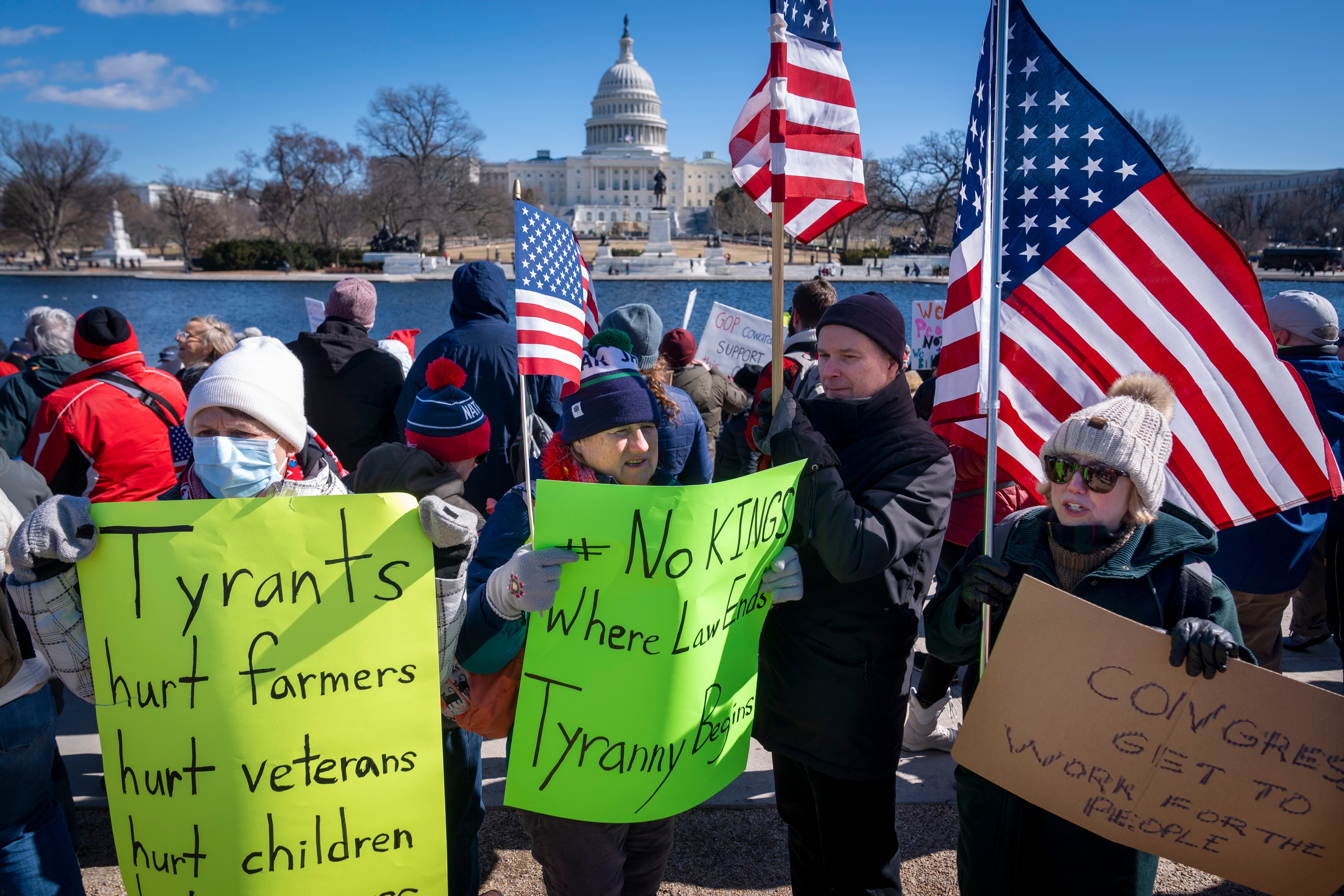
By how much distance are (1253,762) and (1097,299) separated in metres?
1.44

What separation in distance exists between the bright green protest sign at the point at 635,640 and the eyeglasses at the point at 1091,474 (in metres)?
0.67

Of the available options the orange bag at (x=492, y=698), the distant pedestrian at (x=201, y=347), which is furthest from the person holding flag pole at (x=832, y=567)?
the distant pedestrian at (x=201, y=347)

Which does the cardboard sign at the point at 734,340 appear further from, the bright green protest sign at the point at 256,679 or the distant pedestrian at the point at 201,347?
the bright green protest sign at the point at 256,679

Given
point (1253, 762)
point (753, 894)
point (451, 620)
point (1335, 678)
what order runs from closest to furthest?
point (1253, 762) < point (451, 620) < point (753, 894) < point (1335, 678)

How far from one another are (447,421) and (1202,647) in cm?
218

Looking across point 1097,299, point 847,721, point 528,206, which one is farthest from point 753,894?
point 528,206

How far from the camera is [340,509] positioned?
1.92m

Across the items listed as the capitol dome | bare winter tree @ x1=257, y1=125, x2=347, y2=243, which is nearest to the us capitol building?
the capitol dome

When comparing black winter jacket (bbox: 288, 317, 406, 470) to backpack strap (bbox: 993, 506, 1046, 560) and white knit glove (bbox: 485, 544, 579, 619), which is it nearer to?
white knit glove (bbox: 485, 544, 579, 619)

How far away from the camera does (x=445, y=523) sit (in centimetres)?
187

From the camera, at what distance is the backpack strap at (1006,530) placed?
2.30 metres

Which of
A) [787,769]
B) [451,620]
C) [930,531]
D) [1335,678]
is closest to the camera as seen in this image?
[451,620]

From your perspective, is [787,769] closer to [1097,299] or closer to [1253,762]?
[1253,762]

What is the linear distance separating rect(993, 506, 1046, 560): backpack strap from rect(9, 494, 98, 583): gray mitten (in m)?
2.25
